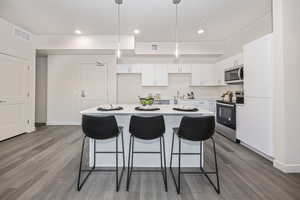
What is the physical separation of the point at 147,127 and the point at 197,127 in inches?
24.1

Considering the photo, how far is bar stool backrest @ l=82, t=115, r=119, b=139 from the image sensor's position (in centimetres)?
193

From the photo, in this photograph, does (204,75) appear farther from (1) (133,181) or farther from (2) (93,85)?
(1) (133,181)

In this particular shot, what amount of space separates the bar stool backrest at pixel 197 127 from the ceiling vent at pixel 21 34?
15.9ft

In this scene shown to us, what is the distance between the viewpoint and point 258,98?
282 centimetres

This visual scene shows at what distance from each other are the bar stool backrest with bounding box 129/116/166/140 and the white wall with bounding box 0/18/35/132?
3.96m

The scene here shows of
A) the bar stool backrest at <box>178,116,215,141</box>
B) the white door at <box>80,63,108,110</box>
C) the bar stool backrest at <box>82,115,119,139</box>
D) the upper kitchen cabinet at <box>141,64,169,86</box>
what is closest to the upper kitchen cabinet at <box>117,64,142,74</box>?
the upper kitchen cabinet at <box>141,64,169,86</box>

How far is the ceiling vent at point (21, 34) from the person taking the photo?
13.2ft

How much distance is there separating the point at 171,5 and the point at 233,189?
3.31 m

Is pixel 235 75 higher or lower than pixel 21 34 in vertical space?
lower

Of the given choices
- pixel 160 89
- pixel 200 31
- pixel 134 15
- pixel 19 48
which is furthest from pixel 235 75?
pixel 19 48

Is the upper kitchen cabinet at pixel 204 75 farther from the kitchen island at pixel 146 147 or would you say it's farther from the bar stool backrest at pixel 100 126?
the bar stool backrest at pixel 100 126

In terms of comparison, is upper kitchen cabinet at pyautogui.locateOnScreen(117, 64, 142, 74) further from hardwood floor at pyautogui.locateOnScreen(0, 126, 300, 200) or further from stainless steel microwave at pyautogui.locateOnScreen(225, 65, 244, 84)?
hardwood floor at pyautogui.locateOnScreen(0, 126, 300, 200)

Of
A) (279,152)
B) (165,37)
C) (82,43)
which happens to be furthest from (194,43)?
(279,152)

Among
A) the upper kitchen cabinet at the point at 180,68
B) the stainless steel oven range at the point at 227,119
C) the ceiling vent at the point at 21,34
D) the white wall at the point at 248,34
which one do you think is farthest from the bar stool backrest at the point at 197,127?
the ceiling vent at the point at 21,34
